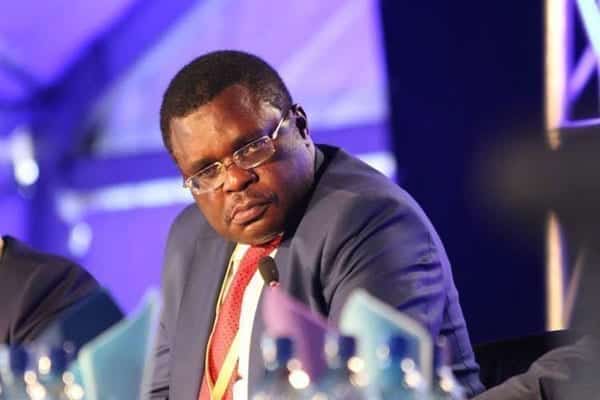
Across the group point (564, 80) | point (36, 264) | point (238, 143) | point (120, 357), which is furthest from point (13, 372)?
point (564, 80)

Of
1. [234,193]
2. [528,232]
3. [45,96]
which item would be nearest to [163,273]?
[234,193]

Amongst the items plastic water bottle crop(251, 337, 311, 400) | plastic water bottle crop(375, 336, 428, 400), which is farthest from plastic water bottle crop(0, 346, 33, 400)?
plastic water bottle crop(375, 336, 428, 400)

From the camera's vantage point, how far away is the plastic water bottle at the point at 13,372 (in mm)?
1684

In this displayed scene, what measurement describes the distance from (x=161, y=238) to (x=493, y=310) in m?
2.10

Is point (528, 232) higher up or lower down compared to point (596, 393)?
lower down

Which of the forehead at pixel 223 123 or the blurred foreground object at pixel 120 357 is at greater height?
the forehead at pixel 223 123

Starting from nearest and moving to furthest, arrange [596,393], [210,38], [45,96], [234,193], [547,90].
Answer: [596,393] < [234,193] < [547,90] < [210,38] < [45,96]

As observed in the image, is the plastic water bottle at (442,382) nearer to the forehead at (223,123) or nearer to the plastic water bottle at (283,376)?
the plastic water bottle at (283,376)

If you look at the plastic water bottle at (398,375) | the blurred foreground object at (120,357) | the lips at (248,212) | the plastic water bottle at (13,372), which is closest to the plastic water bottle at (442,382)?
the plastic water bottle at (398,375)

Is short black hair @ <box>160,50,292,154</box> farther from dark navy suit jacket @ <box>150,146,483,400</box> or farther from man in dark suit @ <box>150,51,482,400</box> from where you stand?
dark navy suit jacket @ <box>150,146,483,400</box>

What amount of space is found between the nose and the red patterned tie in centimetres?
16

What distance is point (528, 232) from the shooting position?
3.60m

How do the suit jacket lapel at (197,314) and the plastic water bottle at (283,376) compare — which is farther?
the suit jacket lapel at (197,314)

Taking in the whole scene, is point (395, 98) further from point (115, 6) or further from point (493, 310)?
point (115, 6)
